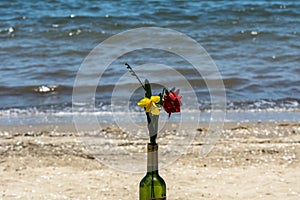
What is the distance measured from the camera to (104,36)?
11.7 metres

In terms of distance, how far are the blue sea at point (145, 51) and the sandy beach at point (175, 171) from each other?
98cm

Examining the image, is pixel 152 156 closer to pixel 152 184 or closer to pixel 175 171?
pixel 152 184

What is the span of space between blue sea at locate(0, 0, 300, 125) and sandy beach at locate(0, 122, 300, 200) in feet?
3.23

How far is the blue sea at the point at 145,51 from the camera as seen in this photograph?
6.93m

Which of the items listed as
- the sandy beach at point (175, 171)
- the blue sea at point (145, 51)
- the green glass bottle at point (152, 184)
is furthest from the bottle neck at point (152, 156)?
the blue sea at point (145, 51)

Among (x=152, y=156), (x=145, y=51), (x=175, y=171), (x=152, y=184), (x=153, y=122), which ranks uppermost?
(x=145, y=51)

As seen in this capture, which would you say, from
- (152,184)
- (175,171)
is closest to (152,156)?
(152,184)

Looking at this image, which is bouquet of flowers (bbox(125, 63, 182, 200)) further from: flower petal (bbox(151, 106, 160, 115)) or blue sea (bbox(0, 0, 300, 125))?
blue sea (bbox(0, 0, 300, 125))

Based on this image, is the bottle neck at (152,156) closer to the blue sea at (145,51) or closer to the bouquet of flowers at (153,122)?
the bouquet of flowers at (153,122)

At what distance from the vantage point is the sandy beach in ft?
13.7

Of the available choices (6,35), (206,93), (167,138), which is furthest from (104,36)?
(167,138)

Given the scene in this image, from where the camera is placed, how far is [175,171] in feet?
15.1

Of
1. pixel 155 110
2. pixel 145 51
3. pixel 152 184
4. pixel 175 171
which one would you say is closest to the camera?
pixel 155 110

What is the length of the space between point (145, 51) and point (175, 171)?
5.14m
